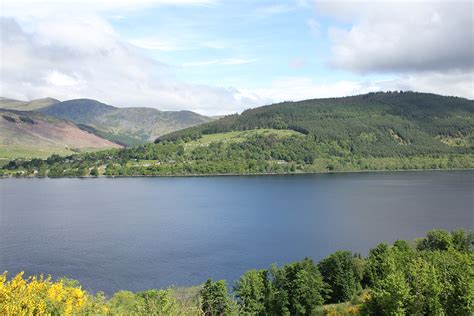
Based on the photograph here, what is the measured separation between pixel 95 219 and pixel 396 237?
74078 millimetres

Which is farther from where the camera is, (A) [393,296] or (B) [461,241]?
(B) [461,241]

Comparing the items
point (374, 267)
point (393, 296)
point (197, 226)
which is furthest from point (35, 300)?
point (197, 226)

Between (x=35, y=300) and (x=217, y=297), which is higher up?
(x=35, y=300)

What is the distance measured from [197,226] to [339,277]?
54093mm

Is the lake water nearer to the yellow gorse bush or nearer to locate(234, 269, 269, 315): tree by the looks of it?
locate(234, 269, 269, 315): tree

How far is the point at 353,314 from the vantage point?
148 feet

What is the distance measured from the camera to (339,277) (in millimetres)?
55656

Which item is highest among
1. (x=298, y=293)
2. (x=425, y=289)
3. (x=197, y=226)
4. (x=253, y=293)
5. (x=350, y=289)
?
(x=425, y=289)

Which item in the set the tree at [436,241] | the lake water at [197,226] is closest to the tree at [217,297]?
the lake water at [197,226]

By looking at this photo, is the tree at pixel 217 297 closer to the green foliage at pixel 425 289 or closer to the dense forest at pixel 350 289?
the dense forest at pixel 350 289

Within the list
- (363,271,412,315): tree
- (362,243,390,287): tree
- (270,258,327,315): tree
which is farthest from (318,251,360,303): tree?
(363,271,412,315): tree

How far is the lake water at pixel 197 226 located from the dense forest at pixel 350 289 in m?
14.9

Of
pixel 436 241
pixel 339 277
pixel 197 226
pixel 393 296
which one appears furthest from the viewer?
pixel 197 226

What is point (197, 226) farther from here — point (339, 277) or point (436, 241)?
point (436, 241)
